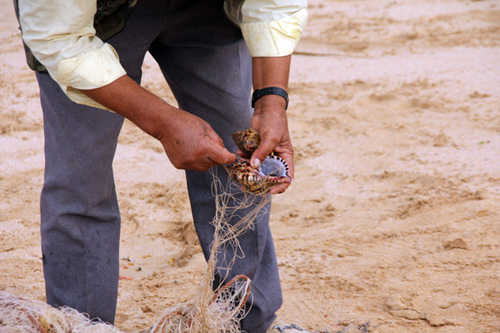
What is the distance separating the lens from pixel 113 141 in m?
1.84

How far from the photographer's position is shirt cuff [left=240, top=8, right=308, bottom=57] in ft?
6.00

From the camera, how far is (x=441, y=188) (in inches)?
127

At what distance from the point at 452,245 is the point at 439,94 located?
6.77ft

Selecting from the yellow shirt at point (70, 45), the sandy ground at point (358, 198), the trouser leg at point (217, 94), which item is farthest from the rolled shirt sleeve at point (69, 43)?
the sandy ground at point (358, 198)

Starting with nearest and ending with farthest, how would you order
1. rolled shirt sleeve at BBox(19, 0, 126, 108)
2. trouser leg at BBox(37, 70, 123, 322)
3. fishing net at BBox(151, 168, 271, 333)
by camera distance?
rolled shirt sleeve at BBox(19, 0, 126, 108) → trouser leg at BBox(37, 70, 123, 322) → fishing net at BBox(151, 168, 271, 333)

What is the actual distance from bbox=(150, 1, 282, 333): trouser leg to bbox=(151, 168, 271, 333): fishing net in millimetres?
40

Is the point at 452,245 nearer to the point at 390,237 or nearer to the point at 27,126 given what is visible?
the point at 390,237

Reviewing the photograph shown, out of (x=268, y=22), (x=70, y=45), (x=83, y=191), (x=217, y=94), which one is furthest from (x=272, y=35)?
(x=83, y=191)

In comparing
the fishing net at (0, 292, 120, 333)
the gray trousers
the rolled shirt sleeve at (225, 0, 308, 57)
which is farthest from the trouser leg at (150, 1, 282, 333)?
the fishing net at (0, 292, 120, 333)

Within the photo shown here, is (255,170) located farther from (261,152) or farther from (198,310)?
(198,310)

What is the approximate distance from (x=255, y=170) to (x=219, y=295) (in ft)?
1.85

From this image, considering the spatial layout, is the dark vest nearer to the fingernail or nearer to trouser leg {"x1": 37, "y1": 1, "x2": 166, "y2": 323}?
trouser leg {"x1": 37, "y1": 1, "x2": 166, "y2": 323}

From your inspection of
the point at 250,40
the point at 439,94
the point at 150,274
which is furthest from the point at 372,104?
the point at 250,40

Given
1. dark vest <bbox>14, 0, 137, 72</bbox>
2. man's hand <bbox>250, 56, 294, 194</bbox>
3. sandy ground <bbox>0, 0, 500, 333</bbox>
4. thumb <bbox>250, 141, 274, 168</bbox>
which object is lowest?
sandy ground <bbox>0, 0, 500, 333</bbox>
